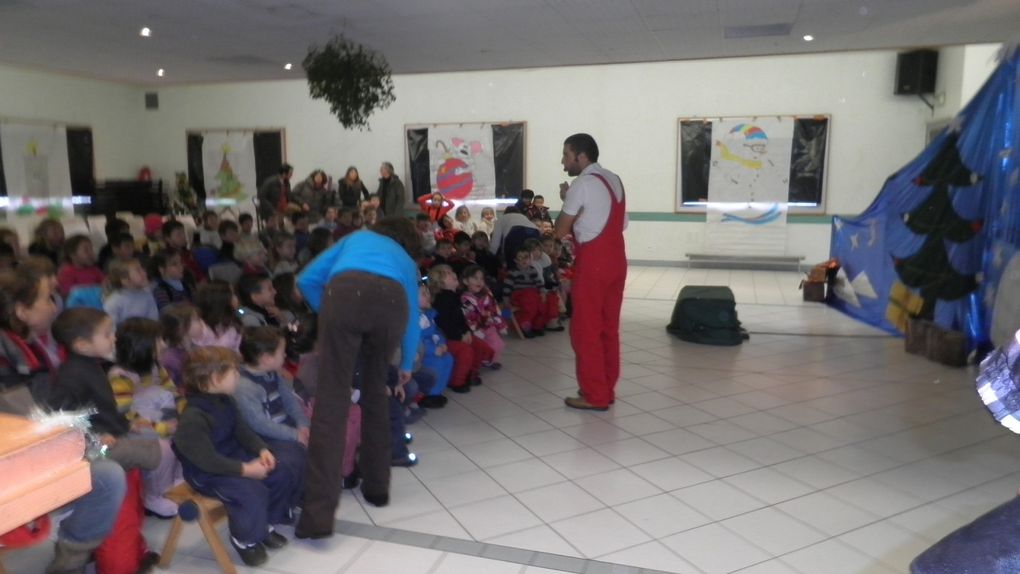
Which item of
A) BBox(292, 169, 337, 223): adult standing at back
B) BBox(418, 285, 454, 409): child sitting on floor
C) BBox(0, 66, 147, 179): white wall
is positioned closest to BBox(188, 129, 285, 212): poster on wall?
BBox(0, 66, 147, 179): white wall

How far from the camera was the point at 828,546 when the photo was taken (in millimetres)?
2719

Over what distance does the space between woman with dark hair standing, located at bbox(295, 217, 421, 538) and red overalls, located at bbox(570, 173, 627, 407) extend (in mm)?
1486

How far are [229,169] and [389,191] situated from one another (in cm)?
350

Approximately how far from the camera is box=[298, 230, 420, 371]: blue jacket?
2.64m

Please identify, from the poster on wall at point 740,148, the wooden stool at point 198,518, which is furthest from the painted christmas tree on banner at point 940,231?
the wooden stool at point 198,518

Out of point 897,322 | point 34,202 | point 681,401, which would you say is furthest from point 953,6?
point 34,202

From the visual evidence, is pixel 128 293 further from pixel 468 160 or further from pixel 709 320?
pixel 468 160

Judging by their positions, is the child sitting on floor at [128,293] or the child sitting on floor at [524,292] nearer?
the child sitting on floor at [128,293]

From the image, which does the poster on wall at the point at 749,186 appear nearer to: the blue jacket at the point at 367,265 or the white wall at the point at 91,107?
the blue jacket at the point at 367,265

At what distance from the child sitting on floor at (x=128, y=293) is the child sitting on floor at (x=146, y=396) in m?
0.80

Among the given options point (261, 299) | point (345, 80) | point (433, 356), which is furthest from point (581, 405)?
point (345, 80)

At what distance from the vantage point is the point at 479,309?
4.93 metres

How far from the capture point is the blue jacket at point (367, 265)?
2637mm

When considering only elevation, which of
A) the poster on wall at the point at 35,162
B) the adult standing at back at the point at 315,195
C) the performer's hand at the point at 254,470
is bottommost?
the performer's hand at the point at 254,470
